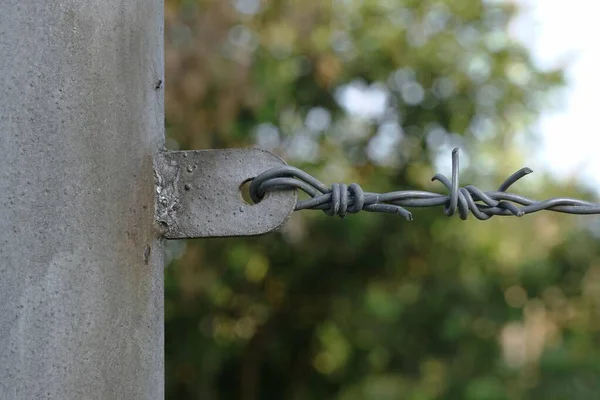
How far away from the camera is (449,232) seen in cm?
385

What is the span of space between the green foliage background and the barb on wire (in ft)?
8.34

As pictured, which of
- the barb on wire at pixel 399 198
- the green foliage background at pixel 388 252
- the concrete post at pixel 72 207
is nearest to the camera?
the concrete post at pixel 72 207

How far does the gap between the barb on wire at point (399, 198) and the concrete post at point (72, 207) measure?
0.49 ft

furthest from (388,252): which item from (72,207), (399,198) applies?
(72,207)

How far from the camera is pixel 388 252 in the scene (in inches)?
147

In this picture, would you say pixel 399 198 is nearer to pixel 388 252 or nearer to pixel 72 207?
pixel 72 207

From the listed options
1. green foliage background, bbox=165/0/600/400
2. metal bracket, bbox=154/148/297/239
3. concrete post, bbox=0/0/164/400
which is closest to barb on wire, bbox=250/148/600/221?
metal bracket, bbox=154/148/297/239

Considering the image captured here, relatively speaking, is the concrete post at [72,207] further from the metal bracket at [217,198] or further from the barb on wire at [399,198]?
the barb on wire at [399,198]

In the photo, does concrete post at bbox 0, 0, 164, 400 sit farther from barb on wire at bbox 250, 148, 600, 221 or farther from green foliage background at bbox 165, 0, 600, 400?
green foliage background at bbox 165, 0, 600, 400

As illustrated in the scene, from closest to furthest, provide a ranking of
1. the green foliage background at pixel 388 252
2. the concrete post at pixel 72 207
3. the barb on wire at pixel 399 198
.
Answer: the concrete post at pixel 72 207, the barb on wire at pixel 399 198, the green foliage background at pixel 388 252

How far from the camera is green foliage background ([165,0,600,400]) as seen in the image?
12.0 ft

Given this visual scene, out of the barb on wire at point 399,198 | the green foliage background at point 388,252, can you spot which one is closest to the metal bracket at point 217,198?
the barb on wire at point 399,198

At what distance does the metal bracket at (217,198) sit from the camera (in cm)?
80

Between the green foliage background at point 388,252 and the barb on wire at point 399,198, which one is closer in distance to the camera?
the barb on wire at point 399,198
